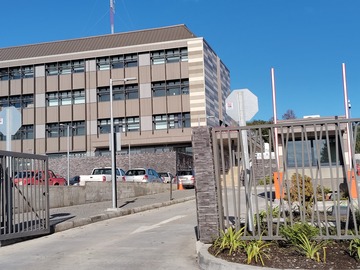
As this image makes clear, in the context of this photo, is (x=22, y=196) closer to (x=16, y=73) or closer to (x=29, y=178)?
(x=29, y=178)

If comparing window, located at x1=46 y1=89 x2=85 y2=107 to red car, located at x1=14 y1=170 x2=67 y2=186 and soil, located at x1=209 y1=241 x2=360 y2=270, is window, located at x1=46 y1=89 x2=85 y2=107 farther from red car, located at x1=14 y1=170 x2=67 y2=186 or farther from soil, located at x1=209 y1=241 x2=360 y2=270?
soil, located at x1=209 y1=241 x2=360 y2=270

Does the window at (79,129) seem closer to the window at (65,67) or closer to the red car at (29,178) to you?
the window at (65,67)

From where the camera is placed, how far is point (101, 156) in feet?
174

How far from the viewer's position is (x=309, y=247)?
6.32 metres

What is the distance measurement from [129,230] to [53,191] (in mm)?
7021

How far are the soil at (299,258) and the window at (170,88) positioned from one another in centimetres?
4661

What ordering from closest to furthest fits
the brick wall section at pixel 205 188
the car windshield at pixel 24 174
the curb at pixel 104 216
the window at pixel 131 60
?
the brick wall section at pixel 205 188 → the car windshield at pixel 24 174 → the curb at pixel 104 216 → the window at pixel 131 60

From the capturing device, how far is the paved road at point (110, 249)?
721 centimetres

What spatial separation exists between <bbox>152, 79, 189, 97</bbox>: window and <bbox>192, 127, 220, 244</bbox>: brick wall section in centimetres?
4543

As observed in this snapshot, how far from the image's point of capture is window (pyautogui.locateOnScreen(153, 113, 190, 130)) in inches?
2080

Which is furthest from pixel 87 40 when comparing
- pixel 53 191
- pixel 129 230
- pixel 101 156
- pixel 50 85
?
pixel 129 230

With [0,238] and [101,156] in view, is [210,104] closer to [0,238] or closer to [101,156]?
[101,156]

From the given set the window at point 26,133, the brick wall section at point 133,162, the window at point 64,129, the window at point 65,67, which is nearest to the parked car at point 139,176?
the brick wall section at point 133,162

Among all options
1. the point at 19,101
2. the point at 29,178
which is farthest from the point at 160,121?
the point at 29,178
